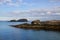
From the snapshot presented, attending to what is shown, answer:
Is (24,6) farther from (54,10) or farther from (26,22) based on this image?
(54,10)

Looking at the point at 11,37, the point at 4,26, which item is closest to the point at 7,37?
the point at 11,37

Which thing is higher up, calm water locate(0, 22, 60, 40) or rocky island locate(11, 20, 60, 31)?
rocky island locate(11, 20, 60, 31)

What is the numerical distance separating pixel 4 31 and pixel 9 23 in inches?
8.9

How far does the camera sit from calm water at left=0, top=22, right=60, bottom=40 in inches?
103

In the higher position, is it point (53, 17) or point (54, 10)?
point (54, 10)

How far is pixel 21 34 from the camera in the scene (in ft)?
8.73

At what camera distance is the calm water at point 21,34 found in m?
2.62

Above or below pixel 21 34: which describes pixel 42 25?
above

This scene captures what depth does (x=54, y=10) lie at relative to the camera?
2633mm

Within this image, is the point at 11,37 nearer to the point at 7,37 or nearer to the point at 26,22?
the point at 7,37

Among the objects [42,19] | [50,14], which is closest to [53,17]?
[50,14]

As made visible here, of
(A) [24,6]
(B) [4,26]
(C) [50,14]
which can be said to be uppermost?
(A) [24,6]

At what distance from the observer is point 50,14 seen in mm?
2643

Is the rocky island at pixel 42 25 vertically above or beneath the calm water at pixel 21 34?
above
